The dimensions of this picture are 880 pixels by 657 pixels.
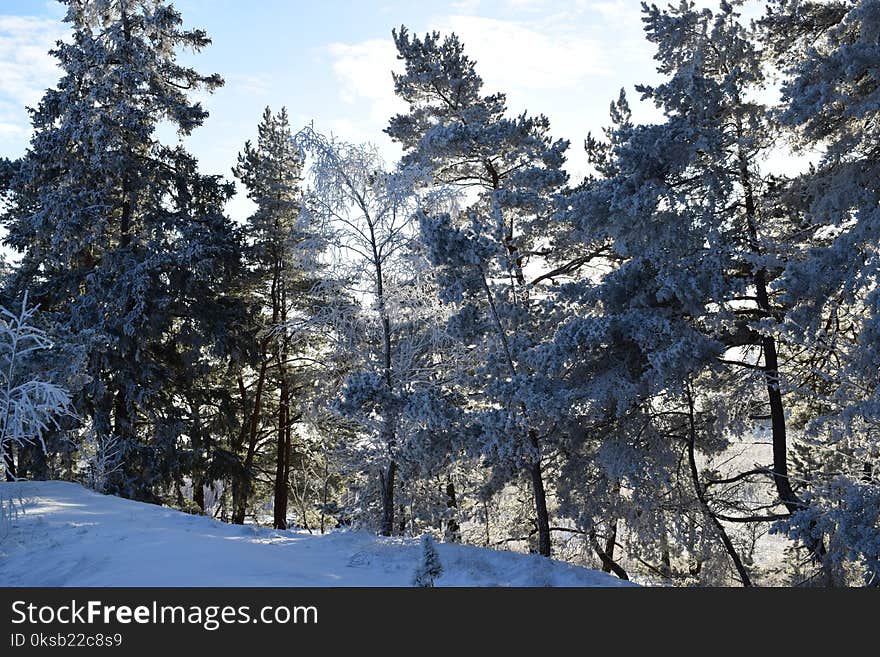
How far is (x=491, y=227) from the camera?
12523 millimetres

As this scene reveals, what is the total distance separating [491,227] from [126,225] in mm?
10480

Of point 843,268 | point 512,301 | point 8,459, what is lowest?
point 8,459

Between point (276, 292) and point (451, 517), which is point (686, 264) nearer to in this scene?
point (451, 517)

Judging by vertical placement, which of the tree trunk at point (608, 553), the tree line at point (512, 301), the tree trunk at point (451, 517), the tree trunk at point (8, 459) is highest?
the tree line at point (512, 301)

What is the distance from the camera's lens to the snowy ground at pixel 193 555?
609 cm

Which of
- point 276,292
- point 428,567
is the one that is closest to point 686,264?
point 428,567

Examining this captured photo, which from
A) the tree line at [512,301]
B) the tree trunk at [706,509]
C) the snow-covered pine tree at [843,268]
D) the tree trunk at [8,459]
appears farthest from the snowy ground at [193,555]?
the tree trunk at [706,509]

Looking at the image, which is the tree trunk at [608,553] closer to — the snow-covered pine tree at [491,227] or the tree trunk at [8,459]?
the snow-covered pine tree at [491,227]

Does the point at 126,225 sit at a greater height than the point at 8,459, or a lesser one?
greater

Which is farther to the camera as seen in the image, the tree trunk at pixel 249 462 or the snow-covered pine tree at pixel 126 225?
the tree trunk at pixel 249 462

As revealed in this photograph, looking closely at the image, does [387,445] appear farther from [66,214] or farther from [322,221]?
[66,214]

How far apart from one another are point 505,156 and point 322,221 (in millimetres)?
4560

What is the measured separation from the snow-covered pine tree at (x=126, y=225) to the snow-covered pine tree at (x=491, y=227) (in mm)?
6005

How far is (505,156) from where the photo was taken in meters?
14.9
